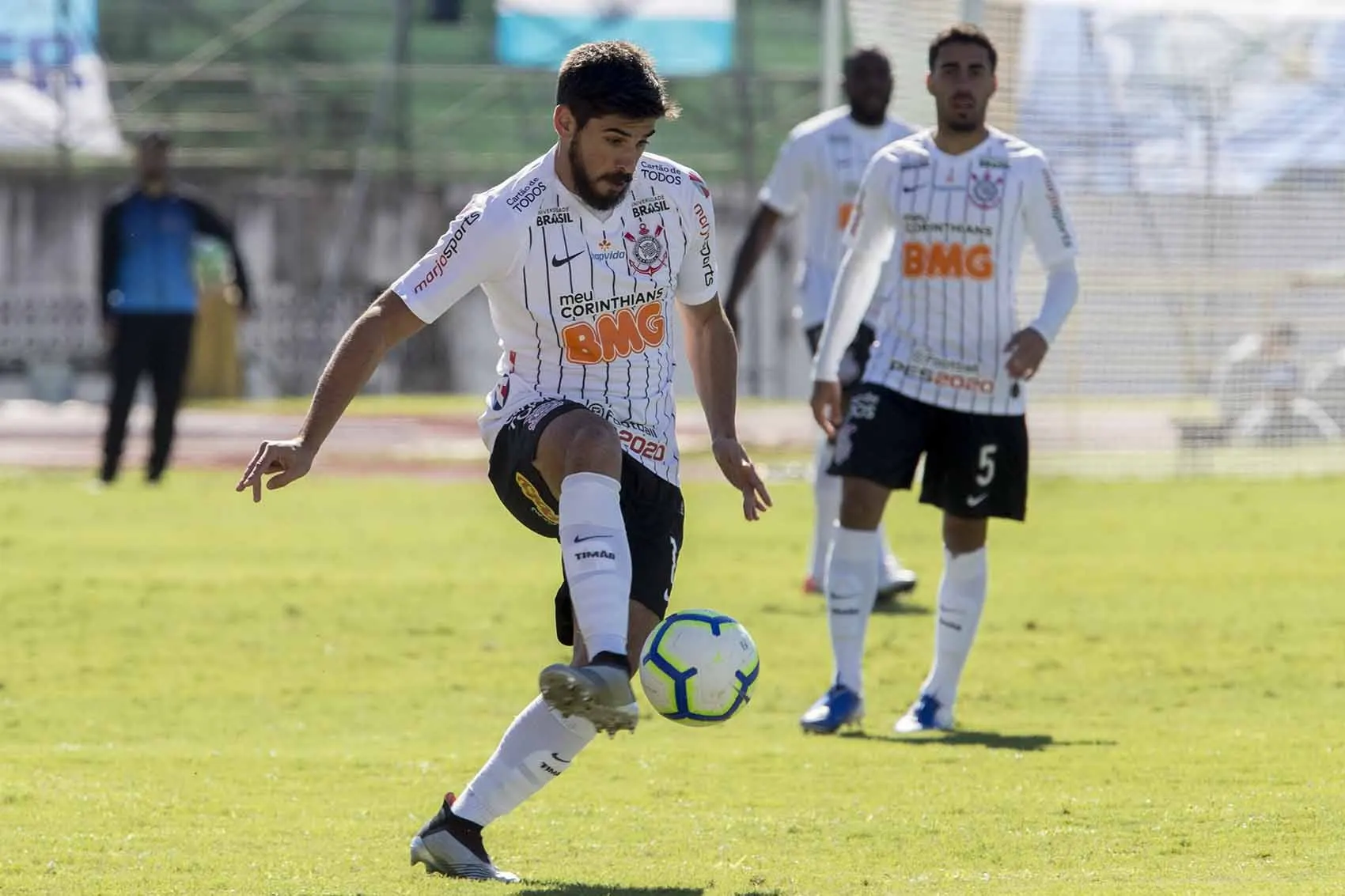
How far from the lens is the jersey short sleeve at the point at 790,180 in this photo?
1112 centimetres

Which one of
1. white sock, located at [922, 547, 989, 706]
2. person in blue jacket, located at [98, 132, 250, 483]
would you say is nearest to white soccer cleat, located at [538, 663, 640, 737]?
white sock, located at [922, 547, 989, 706]

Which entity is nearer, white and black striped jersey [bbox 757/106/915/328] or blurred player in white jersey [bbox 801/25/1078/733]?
blurred player in white jersey [bbox 801/25/1078/733]

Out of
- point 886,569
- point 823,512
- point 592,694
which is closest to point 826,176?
point 823,512

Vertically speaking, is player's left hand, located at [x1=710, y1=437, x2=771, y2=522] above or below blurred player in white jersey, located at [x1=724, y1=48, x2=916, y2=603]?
below

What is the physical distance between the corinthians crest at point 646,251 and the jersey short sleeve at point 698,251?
127 millimetres

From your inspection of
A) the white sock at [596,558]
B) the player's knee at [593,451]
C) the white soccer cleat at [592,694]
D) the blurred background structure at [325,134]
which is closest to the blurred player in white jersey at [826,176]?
the player's knee at [593,451]

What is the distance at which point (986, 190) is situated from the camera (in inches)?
324

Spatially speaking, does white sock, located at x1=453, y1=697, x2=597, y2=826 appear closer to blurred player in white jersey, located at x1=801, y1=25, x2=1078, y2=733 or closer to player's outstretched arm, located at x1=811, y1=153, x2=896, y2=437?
blurred player in white jersey, located at x1=801, y1=25, x2=1078, y2=733

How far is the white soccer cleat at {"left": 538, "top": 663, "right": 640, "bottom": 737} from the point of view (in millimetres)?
5129

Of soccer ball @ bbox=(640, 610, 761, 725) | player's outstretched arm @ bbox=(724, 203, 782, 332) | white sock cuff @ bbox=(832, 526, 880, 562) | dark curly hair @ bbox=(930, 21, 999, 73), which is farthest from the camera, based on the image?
player's outstretched arm @ bbox=(724, 203, 782, 332)

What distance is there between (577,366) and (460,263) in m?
0.40

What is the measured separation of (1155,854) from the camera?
589cm

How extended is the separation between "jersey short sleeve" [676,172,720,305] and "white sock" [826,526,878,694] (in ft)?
8.09

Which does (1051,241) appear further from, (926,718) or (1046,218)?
(926,718)
